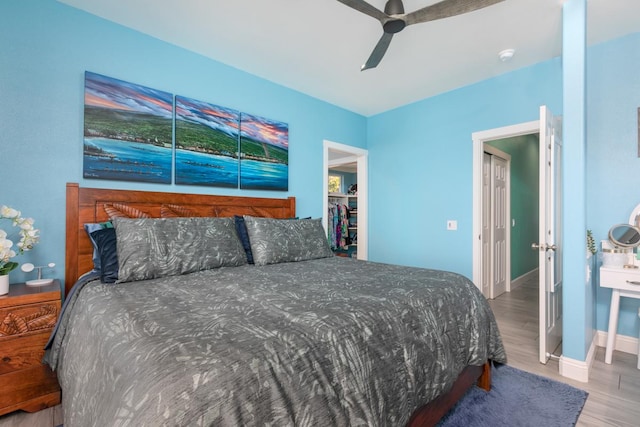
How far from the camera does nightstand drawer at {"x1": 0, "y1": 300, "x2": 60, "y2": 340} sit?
160cm

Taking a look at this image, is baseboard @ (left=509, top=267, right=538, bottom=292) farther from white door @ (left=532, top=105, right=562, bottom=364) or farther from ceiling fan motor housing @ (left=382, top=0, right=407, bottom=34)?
ceiling fan motor housing @ (left=382, top=0, right=407, bottom=34)

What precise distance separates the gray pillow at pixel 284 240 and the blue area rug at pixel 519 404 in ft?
4.92

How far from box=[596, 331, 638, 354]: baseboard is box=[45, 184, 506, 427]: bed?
152 cm

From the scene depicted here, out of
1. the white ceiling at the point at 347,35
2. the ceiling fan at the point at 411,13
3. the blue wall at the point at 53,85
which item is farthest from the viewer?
the white ceiling at the point at 347,35

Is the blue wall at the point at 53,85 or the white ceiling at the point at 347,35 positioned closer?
the blue wall at the point at 53,85

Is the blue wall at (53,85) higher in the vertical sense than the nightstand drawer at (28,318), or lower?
higher

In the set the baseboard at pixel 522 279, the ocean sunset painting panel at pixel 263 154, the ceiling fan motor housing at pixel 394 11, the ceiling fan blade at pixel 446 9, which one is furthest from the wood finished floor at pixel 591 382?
the ceiling fan motor housing at pixel 394 11

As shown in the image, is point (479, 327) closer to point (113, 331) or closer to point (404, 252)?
point (113, 331)

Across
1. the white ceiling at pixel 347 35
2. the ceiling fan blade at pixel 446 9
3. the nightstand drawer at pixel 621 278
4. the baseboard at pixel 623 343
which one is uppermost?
the white ceiling at pixel 347 35

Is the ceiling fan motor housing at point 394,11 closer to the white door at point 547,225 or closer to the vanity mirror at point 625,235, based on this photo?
the white door at point 547,225

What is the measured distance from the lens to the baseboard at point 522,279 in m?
4.67

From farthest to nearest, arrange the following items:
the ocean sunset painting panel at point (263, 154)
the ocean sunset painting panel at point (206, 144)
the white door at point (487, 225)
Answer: the white door at point (487, 225)
the ocean sunset painting panel at point (263, 154)
the ocean sunset painting panel at point (206, 144)

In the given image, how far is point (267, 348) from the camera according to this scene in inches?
34.9

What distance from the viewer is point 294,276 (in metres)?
1.91
